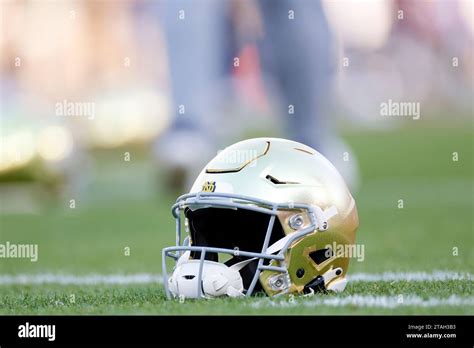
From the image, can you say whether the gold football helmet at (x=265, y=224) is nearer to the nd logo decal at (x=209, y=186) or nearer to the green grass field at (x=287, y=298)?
the nd logo decal at (x=209, y=186)

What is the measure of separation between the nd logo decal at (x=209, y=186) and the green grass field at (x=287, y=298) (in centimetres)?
40

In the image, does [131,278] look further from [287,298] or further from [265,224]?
[287,298]

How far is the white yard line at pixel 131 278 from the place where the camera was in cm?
436

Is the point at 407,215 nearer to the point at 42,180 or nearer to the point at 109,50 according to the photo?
the point at 42,180

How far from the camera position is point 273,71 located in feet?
29.6

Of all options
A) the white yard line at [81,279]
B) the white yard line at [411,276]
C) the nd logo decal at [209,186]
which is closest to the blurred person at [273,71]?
the white yard line at [81,279]

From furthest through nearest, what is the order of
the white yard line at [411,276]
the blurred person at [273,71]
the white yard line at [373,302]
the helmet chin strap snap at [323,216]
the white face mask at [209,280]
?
the blurred person at [273,71], the white yard line at [411,276], the helmet chin strap snap at [323,216], the white face mask at [209,280], the white yard line at [373,302]

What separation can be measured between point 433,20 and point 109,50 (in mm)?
11249

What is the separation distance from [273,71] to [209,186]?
544cm

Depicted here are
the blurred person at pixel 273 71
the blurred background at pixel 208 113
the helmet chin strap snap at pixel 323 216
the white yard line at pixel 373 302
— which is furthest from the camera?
the blurred person at pixel 273 71

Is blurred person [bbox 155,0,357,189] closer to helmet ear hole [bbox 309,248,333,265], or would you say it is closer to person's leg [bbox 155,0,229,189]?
person's leg [bbox 155,0,229,189]

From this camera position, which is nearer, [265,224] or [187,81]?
[265,224]

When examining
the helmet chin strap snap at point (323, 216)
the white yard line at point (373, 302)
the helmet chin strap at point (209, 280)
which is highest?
the helmet chin strap snap at point (323, 216)

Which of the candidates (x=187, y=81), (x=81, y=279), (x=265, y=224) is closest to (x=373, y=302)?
(x=265, y=224)
